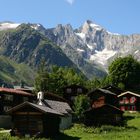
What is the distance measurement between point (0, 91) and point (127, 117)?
33731mm

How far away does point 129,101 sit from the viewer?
127375mm

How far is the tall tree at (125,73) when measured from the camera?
501 ft

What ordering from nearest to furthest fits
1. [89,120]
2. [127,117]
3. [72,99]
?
[89,120]
[127,117]
[72,99]

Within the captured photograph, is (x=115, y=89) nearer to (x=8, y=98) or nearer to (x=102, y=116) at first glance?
(x=102, y=116)

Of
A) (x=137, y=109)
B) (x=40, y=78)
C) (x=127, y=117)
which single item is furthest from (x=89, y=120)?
(x=40, y=78)

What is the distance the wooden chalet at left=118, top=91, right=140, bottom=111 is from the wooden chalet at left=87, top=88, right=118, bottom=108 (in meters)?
8.65

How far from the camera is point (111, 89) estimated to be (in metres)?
135

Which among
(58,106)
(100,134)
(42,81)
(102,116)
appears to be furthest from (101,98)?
(100,134)

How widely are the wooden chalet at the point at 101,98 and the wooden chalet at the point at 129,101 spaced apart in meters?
8.65

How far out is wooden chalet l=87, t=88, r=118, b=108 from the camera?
117m

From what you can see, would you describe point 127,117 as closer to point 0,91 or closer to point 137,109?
point 137,109

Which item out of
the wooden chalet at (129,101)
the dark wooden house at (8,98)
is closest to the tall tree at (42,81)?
the wooden chalet at (129,101)

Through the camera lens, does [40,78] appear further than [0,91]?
Yes

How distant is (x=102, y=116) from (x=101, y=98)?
2313 centimetres
